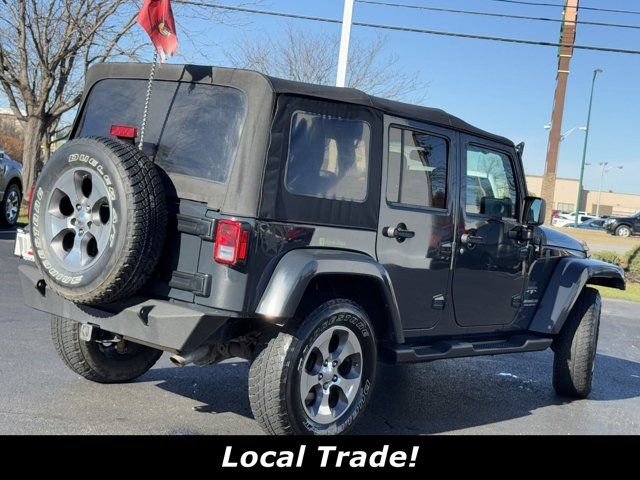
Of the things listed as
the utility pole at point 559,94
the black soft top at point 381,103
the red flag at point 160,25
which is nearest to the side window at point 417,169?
the black soft top at point 381,103

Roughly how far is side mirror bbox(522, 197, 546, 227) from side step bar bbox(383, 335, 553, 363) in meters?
0.89

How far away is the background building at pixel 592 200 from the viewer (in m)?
90.6

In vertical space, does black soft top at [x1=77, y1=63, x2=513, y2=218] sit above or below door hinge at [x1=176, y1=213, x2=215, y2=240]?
above

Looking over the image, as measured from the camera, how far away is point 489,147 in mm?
5543

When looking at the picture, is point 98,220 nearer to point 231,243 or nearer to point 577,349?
point 231,243

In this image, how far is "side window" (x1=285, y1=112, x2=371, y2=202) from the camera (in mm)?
4133

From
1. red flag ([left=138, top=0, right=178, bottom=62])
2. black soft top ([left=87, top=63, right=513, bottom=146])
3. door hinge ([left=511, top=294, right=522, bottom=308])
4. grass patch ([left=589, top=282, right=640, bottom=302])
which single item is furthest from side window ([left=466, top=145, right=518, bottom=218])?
grass patch ([left=589, top=282, right=640, bottom=302])

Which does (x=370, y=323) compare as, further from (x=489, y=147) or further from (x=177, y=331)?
(x=489, y=147)

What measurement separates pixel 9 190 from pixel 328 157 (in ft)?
36.6

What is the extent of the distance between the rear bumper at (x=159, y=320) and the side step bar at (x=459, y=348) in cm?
126

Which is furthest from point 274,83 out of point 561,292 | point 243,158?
point 561,292

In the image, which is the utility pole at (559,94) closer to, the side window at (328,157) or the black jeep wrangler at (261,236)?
the black jeep wrangler at (261,236)

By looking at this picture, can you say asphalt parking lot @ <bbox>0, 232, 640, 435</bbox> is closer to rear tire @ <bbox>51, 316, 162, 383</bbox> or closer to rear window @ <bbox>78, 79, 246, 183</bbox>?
rear tire @ <bbox>51, 316, 162, 383</bbox>
